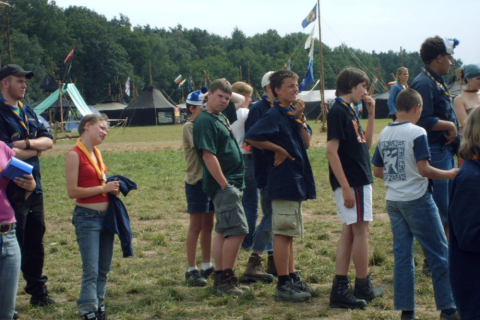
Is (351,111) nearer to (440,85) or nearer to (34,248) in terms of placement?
(440,85)

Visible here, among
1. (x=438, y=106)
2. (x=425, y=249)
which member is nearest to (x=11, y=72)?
(x=425, y=249)

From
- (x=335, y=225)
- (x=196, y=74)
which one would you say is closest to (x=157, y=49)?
(x=196, y=74)

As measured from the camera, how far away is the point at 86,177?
184 inches

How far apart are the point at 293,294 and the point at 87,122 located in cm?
213

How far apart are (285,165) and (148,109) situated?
59904 mm

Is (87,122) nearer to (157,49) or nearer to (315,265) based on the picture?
(315,265)

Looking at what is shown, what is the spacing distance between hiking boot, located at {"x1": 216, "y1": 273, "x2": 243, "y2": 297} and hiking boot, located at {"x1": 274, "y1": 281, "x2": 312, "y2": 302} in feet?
1.19

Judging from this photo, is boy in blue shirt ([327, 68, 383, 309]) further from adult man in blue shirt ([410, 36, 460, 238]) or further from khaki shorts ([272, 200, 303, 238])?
adult man in blue shirt ([410, 36, 460, 238])

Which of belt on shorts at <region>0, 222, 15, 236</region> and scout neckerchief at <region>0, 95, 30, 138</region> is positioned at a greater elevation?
scout neckerchief at <region>0, 95, 30, 138</region>

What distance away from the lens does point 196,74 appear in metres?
114

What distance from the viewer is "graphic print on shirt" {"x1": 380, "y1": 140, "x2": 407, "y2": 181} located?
447cm

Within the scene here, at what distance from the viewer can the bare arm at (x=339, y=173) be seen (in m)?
4.78

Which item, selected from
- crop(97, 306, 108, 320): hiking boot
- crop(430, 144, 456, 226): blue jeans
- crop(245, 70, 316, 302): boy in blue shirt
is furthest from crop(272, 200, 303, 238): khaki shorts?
crop(97, 306, 108, 320): hiking boot

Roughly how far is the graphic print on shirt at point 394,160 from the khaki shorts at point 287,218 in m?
0.86
